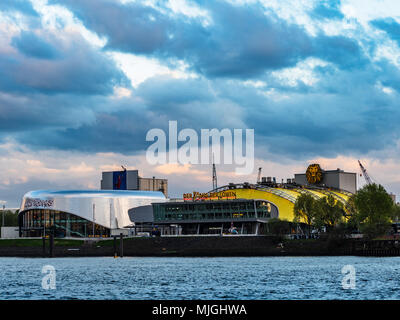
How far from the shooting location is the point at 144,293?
269 feet

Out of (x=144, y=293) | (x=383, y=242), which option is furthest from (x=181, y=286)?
(x=383, y=242)

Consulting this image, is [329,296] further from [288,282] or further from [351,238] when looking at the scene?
[351,238]

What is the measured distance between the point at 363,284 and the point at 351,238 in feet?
337

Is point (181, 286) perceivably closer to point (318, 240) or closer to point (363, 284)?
point (363, 284)

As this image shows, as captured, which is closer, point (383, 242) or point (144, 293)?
point (144, 293)

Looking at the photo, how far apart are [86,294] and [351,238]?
397 feet

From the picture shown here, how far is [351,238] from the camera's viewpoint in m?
188

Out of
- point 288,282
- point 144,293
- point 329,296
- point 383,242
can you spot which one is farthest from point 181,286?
point 383,242
